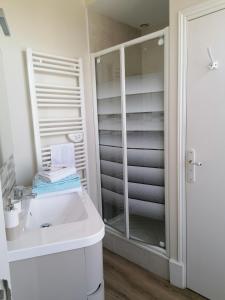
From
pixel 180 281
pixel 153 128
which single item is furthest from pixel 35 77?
pixel 180 281

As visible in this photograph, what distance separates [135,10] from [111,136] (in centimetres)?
131

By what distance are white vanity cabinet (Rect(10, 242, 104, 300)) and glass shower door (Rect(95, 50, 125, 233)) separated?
4.45 ft

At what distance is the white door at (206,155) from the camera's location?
1548 millimetres

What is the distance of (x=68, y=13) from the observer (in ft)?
7.09

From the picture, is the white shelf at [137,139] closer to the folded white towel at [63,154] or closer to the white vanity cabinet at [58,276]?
the folded white towel at [63,154]

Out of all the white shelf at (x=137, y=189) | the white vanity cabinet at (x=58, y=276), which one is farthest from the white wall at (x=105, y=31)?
the white vanity cabinet at (x=58, y=276)

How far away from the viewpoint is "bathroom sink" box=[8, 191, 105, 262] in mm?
969

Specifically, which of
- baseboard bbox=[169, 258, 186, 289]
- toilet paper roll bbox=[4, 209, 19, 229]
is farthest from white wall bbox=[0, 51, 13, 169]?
baseboard bbox=[169, 258, 186, 289]

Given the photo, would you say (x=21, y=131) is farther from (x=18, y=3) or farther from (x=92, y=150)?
(x=18, y=3)

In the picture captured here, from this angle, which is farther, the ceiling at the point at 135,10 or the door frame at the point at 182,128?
the ceiling at the point at 135,10

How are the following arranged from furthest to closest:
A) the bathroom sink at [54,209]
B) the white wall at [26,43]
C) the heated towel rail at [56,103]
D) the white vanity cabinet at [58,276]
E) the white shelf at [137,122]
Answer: the white shelf at [137,122] → the heated towel rail at [56,103] → the white wall at [26,43] → the bathroom sink at [54,209] → the white vanity cabinet at [58,276]

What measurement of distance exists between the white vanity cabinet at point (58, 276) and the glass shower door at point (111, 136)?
4.45 ft

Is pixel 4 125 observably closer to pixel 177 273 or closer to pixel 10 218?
pixel 10 218

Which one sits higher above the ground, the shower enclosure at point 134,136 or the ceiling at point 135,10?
the ceiling at point 135,10
